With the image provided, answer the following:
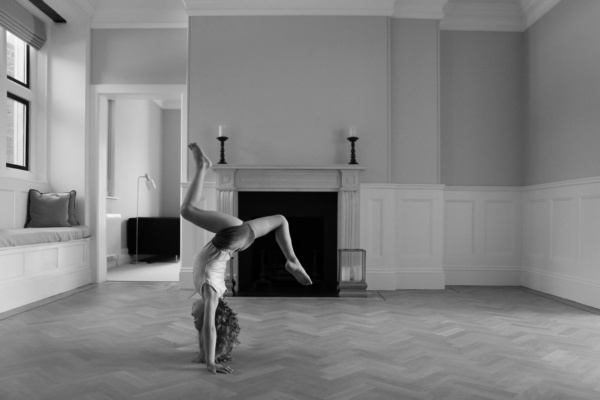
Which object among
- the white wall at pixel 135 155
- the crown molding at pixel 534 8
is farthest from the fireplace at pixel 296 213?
the white wall at pixel 135 155

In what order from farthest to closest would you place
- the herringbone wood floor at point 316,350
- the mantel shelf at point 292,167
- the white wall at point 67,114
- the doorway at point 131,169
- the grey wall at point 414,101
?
the doorway at point 131,169
the white wall at point 67,114
the grey wall at point 414,101
the mantel shelf at point 292,167
the herringbone wood floor at point 316,350

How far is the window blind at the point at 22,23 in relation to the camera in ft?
14.9

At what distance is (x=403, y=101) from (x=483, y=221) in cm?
177

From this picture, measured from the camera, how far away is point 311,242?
5.27 meters

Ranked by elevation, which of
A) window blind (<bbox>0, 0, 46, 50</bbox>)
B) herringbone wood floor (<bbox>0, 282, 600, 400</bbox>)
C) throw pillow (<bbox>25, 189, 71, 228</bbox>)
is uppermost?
window blind (<bbox>0, 0, 46, 50</bbox>)

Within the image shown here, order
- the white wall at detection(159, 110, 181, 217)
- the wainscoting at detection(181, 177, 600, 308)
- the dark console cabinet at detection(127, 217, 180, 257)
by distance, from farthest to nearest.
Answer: the white wall at detection(159, 110, 181, 217) < the dark console cabinet at detection(127, 217, 180, 257) < the wainscoting at detection(181, 177, 600, 308)

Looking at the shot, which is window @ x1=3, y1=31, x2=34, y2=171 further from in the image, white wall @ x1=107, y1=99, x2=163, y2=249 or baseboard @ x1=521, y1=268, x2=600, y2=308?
baseboard @ x1=521, y1=268, x2=600, y2=308

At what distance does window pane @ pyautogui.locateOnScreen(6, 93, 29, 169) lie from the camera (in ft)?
16.3

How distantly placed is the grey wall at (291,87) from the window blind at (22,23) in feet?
Result: 5.67

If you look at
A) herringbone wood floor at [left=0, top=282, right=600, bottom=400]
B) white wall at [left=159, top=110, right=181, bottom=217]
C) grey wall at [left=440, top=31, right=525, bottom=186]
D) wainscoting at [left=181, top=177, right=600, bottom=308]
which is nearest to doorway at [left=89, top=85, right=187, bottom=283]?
white wall at [left=159, top=110, right=181, bottom=217]

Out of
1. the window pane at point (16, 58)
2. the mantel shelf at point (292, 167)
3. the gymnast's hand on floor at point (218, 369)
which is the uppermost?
the window pane at point (16, 58)

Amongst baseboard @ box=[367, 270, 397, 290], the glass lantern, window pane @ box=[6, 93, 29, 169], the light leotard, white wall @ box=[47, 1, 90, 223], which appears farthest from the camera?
white wall @ box=[47, 1, 90, 223]

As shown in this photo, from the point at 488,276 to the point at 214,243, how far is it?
414cm

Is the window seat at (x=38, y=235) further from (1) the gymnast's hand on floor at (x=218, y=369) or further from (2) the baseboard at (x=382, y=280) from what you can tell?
(2) the baseboard at (x=382, y=280)
